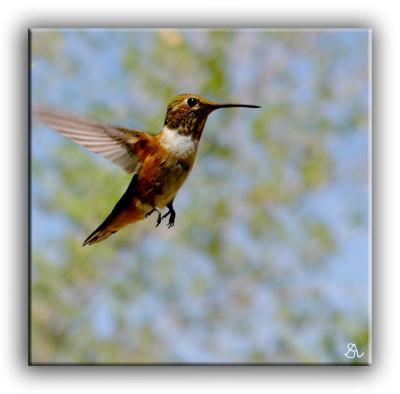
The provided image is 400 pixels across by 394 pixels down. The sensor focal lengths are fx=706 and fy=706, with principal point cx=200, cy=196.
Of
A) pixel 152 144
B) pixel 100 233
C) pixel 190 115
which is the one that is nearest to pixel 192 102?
pixel 190 115

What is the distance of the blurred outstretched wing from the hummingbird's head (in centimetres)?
9

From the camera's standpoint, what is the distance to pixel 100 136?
5.47 ft

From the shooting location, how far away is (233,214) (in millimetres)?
2277

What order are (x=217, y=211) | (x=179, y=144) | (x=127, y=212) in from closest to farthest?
1. (x=179, y=144)
2. (x=127, y=212)
3. (x=217, y=211)

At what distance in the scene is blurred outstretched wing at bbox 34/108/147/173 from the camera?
163 centimetres

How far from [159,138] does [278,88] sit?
664 millimetres

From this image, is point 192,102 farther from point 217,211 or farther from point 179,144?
point 217,211

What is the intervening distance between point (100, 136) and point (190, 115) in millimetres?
218

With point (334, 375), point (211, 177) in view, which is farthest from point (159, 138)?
point (334, 375)

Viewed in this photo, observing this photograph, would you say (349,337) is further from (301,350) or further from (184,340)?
(184,340)

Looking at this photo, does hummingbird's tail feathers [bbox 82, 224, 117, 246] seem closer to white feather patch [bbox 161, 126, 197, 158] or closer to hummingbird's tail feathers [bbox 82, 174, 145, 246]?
hummingbird's tail feathers [bbox 82, 174, 145, 246]

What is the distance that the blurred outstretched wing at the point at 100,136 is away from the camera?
5.34 feet

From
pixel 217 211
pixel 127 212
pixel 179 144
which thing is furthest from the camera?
pixel 217 211

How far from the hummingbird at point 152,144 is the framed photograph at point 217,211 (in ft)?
0.92
